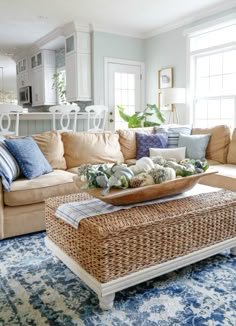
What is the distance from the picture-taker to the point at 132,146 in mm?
3836

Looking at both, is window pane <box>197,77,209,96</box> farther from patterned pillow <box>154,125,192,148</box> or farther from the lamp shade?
patterned pillow <box>154,125,192,148</box>

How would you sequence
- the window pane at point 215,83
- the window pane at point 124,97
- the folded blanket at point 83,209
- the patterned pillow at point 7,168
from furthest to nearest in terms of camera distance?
1. the window pane at point 124,97
2. the window pane at point 215,83
3. the patterned pillow at point 7,168
4. the folded blanket at point 83,209

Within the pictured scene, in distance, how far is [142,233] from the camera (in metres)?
1.63

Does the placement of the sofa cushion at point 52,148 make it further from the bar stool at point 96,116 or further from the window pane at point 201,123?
the window pane at point 201,123

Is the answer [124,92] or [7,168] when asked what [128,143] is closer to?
[7,168]

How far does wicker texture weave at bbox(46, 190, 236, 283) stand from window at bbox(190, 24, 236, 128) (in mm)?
3012

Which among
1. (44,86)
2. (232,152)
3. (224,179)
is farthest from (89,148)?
(44,86)

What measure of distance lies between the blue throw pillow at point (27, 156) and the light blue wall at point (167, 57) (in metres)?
3.11

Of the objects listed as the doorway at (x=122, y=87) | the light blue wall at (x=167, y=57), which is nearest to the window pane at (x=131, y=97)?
the doorway at (x=122, y=87)

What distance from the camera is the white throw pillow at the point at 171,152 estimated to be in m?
3.48

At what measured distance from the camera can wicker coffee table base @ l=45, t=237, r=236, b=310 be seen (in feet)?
5.04

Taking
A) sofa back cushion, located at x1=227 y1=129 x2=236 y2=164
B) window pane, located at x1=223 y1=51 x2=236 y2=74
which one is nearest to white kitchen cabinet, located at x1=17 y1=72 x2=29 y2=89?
window pane, located at x1=223 y1=51 x2=236 y2=74

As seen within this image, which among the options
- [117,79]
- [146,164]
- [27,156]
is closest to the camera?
[146,164]

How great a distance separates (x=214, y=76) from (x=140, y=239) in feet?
12.9
